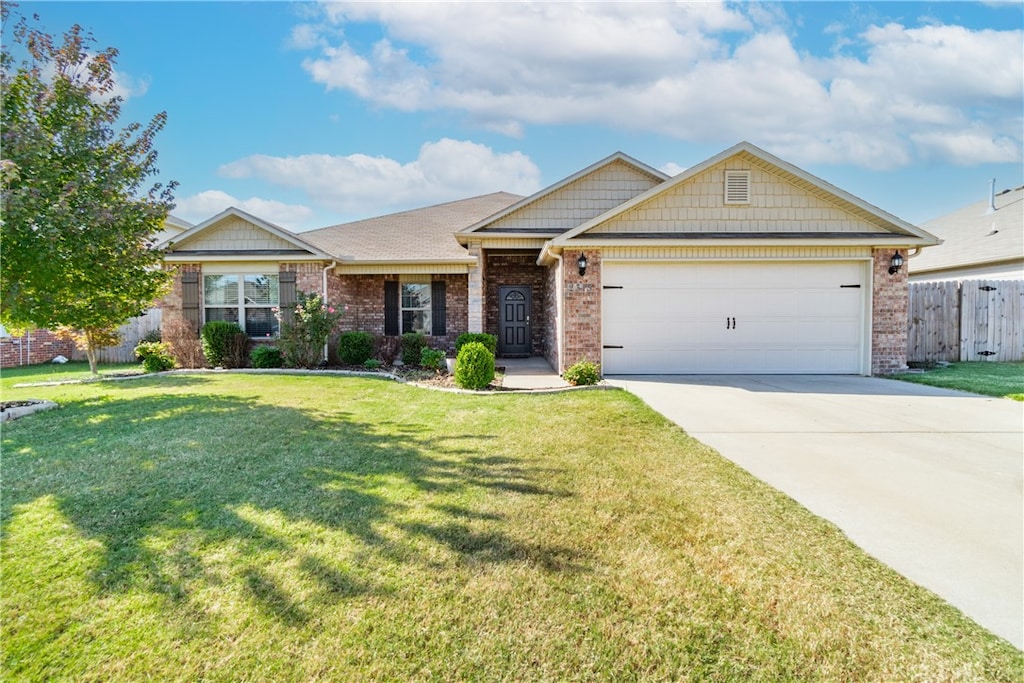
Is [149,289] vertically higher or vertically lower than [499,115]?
lower

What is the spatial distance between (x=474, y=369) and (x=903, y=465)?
599 cm

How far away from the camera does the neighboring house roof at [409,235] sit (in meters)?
13.1

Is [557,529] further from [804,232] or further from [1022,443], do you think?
[804,232]

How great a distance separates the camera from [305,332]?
1190 cm

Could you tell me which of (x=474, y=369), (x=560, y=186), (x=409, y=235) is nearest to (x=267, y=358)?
(x=409, y=235)

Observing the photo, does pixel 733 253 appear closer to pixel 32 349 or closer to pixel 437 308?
pixel 437 308

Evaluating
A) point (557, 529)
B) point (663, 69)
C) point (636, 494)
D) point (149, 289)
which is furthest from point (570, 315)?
point (149, 289)

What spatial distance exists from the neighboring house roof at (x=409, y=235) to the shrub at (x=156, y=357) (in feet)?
14.8

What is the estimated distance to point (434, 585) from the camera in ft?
8.20

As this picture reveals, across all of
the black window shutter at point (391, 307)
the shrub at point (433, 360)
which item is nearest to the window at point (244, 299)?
the black window shutter at point (391, 307)

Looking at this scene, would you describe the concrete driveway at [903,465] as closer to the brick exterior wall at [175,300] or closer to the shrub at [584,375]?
the shrub at [584,375]

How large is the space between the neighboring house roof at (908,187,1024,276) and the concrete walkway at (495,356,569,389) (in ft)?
44.8

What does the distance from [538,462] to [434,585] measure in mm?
2124

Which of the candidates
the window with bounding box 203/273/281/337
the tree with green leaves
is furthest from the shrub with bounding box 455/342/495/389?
the window with bounding box 203/273/281/337
